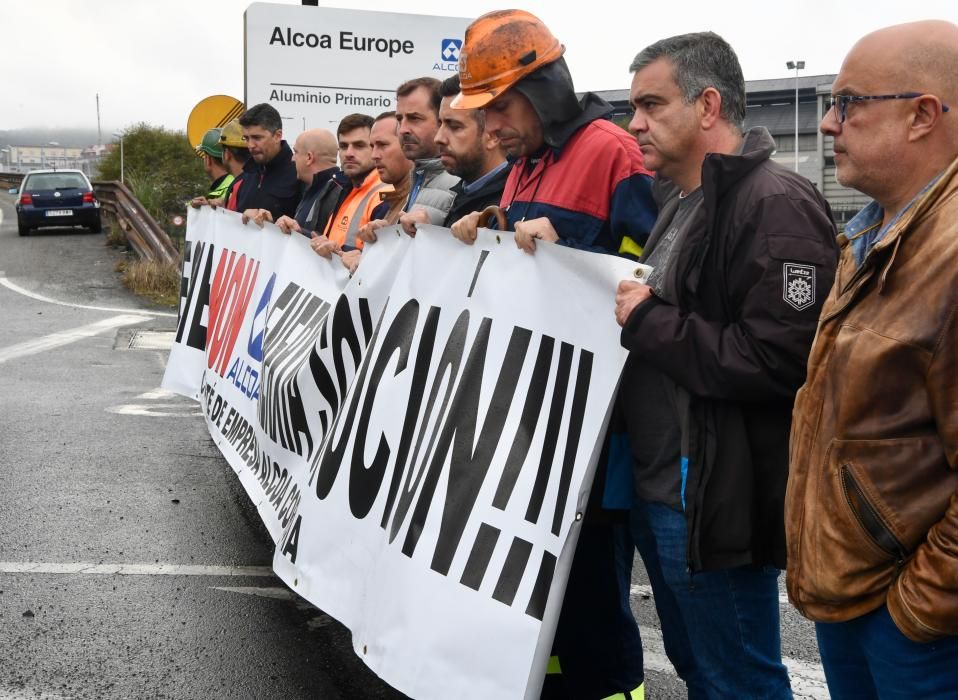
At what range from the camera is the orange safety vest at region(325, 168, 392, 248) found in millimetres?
6060

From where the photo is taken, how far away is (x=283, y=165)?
8422 mm

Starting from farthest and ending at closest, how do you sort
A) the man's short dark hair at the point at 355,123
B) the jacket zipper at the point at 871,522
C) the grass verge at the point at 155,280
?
the grass verge at the point at 155,280
the man's short dark hair at the point at 355,123
the jacket zipper at the point at 871,522

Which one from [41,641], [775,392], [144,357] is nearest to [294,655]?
[41,641]

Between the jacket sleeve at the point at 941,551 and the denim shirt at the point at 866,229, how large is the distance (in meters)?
0.29

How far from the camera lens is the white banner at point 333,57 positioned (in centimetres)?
1240

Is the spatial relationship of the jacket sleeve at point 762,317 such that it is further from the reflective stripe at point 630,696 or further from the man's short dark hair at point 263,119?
the man's short dark hair at point 263,119

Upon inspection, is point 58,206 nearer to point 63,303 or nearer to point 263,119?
point 63,303

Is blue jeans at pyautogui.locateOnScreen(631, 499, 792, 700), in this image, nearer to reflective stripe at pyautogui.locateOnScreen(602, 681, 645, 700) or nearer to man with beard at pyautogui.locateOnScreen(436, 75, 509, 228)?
reflective stripe at pyautogui.locateOnScreen(602, 681, 645, 700)

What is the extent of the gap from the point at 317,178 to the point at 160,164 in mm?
31048

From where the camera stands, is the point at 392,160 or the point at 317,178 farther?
the point at 317,178

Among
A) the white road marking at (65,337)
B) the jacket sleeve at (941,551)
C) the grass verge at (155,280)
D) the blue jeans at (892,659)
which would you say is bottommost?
the white road marking at (65,337)

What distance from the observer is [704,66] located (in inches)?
107

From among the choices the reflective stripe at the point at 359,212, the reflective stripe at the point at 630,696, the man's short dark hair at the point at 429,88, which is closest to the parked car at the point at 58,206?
the reflective stripe at the point at 359,212

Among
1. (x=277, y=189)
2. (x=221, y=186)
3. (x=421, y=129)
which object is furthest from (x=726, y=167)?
(x=221, y=186)
